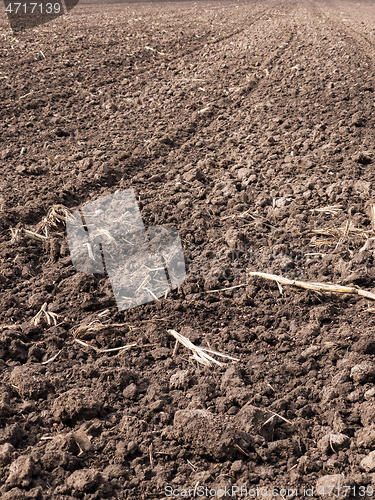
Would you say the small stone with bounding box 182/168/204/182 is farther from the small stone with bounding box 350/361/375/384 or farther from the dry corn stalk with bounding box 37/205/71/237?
the small stone with bounding box 350/361/375/384

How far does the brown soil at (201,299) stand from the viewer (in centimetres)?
174

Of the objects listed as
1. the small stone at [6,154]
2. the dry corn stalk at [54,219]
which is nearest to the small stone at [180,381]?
the dry corn stalk at [54,219]

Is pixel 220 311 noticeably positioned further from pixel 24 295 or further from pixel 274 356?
pixel 24 295

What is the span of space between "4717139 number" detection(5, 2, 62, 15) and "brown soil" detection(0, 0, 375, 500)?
8.14m

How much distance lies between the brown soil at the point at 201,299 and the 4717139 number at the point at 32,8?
8145 mm

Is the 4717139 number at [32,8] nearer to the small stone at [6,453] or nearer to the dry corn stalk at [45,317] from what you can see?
the dry corn stalk at [45,317]

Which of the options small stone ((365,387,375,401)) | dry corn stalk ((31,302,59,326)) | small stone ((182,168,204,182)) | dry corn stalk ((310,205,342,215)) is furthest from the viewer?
small stone ((182,168,204,182))

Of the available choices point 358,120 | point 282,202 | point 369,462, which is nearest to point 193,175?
point 282,202

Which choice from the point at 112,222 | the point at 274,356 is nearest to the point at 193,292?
the point at 274,356

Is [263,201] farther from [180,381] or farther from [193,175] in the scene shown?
[180,381]

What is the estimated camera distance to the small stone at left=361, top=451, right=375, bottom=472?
1613mm

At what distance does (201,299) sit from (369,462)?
4.45 feet

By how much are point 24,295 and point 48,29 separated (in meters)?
9.17

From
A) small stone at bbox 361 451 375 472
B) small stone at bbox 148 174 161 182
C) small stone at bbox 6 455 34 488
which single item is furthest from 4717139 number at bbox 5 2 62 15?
small stone at bbox 361 451 375 472
